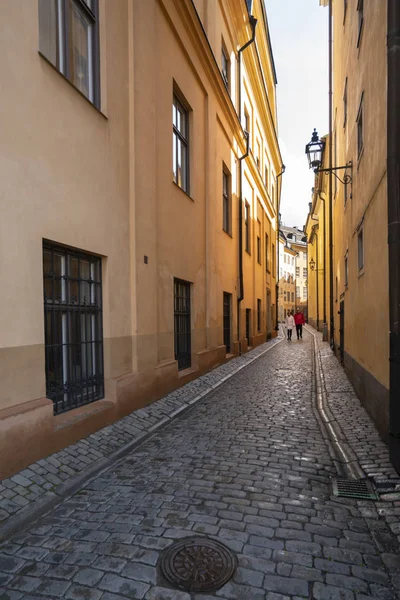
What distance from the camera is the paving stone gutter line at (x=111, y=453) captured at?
3.54 metres

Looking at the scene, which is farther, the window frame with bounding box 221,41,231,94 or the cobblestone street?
the window frame with bounding box 221,41,231,94

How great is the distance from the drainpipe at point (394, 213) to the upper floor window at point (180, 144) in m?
5.47

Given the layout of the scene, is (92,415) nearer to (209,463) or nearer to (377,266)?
(209,463)

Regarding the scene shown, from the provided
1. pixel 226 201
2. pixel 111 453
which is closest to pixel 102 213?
pixel 111 453

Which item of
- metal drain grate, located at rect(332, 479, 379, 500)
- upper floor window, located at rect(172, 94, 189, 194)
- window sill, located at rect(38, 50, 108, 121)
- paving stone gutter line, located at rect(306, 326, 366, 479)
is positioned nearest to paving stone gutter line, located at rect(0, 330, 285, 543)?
paving stone gutter line, located at rect(306, 326, 366, 479)

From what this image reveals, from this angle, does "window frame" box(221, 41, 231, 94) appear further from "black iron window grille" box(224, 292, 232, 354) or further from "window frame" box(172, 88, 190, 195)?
"black iron window grille" box(224, 292, 232, 354)

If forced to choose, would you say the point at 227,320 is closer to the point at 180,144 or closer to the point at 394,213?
the point at 180,144

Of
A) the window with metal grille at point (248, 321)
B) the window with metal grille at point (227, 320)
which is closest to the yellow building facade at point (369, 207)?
the window with metal grille at point (227, 320)

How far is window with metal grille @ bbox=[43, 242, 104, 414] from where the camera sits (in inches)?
198

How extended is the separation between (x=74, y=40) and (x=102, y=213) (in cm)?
231

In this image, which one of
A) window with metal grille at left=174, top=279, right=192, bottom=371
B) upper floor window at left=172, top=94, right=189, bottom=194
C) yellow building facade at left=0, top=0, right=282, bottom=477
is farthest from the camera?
upper floor window at left=172, top=94, right=189, bottom=194

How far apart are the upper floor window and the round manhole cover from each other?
776cm

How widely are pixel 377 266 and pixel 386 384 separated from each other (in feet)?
5.37

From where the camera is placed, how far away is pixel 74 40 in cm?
564
